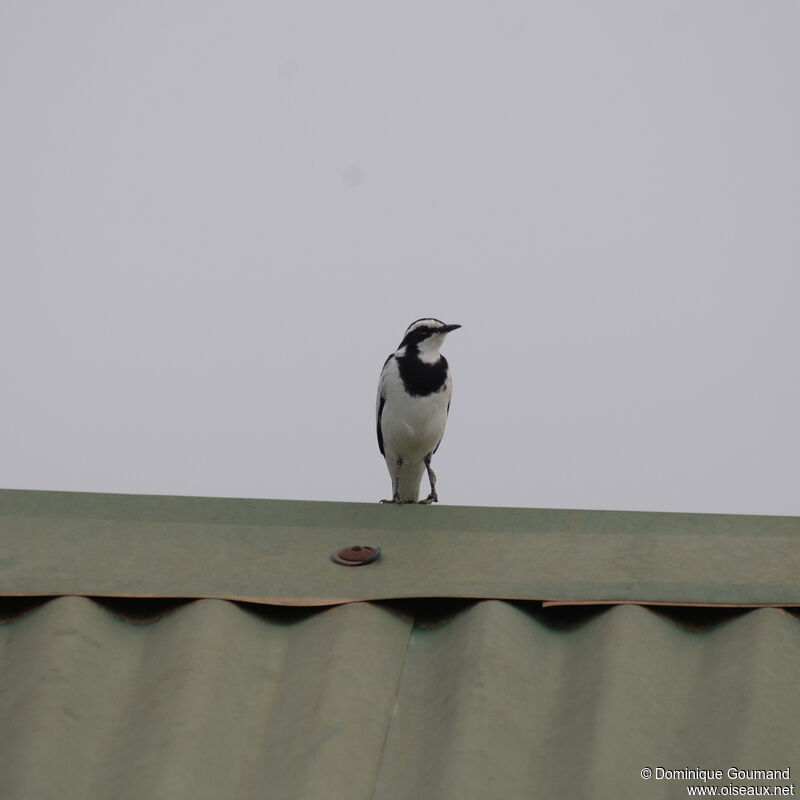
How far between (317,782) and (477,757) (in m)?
0.37

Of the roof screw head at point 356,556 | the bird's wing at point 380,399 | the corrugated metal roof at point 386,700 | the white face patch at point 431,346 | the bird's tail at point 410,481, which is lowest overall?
the corrugated metal roof at point 386,700

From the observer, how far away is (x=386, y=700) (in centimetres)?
295

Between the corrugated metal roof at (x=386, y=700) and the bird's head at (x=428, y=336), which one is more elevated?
the bird's head at (x=428, y=336)

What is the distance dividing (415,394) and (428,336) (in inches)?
16.5

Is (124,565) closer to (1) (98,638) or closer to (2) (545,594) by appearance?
(1) (98,638)

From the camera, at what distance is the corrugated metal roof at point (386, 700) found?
8.64 feet

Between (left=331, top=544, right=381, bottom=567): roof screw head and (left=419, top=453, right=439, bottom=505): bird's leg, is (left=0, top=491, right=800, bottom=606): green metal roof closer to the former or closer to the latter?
(left=331, top=544, right=381, bottom=567): roof screw head

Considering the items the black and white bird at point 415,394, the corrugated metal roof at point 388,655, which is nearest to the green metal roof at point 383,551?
the corrugated metal roof at point 388,655

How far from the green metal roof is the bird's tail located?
347cm

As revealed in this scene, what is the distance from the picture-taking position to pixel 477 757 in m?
2.68

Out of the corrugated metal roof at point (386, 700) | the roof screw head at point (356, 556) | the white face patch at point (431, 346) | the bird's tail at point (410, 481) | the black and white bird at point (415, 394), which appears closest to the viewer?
the corrugated metal roof at point (386, 700)

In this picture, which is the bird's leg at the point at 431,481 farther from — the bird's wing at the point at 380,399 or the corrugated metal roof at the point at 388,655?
the corrugated metal roof at the point at 388,655

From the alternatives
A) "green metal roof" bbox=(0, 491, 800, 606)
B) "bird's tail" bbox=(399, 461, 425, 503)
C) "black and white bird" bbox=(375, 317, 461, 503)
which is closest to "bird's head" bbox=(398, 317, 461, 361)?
"black and white bird" bbox=(375, 317, 461, 503)

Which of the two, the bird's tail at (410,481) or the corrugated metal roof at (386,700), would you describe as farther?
the bird's tail at (410,481)
